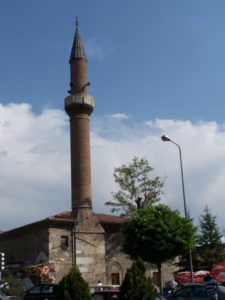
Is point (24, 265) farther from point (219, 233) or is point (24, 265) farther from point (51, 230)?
point (219, 233)

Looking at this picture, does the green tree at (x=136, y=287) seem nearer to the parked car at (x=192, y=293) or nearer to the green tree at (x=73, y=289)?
the green tree at (x=73, y=289)

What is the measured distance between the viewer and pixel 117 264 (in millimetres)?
39250

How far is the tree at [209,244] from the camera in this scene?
40.8 m

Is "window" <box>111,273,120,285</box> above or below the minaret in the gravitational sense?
below

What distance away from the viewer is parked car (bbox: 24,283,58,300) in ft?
68.6

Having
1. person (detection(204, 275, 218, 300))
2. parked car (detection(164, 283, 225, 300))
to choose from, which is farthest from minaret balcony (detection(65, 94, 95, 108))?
person (detection(204, 275, 218, 300))

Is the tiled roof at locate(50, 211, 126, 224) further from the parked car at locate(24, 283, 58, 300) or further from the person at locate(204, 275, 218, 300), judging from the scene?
the person at locate(204, 275, 218, 300)

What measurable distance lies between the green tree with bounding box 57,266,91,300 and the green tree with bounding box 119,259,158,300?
143 cm

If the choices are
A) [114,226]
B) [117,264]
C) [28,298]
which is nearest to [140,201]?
[114,226]

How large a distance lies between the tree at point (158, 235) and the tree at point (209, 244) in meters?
9.27

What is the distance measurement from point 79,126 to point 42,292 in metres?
19.3

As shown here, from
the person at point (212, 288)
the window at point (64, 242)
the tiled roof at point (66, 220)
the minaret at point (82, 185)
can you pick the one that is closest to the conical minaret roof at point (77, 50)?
the minaret at point (82, 185)

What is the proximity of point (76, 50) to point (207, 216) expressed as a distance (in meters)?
18.5

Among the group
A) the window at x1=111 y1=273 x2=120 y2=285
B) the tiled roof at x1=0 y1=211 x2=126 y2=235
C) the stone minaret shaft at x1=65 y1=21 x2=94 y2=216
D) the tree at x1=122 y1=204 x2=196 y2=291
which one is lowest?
the window at x1=111 y1=273 x2=120 y2=285
